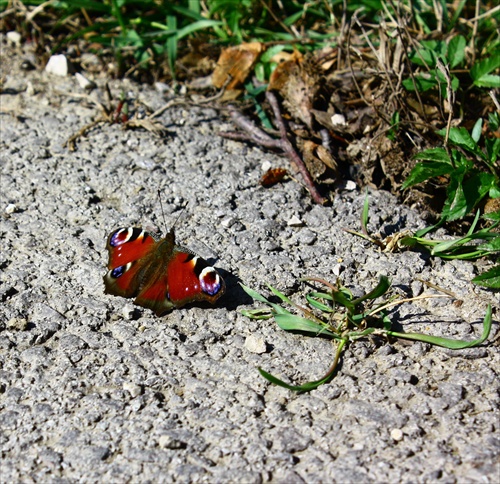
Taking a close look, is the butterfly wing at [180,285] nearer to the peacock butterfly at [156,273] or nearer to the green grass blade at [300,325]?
the peacock butterfly at [156,273]

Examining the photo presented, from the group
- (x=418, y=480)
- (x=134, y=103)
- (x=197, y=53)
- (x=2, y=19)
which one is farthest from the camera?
(x=2, y=19)

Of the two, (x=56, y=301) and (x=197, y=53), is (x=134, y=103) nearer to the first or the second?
(x=197, y=53)

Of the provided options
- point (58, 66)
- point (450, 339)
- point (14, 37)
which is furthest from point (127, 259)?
point (14, 37)

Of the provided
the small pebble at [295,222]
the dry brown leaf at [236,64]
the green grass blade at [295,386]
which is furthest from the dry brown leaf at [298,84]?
the green grass blade at [295,386]

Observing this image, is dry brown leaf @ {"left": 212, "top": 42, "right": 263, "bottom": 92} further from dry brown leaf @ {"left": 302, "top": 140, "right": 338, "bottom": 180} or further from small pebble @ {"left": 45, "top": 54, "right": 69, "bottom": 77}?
small pebble @ {"left": 45, "top": 54, "right": 69, "bottom": 77}

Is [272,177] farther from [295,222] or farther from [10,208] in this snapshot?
[10,208]

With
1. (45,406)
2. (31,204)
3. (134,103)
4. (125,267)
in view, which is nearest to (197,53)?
(134,103)
